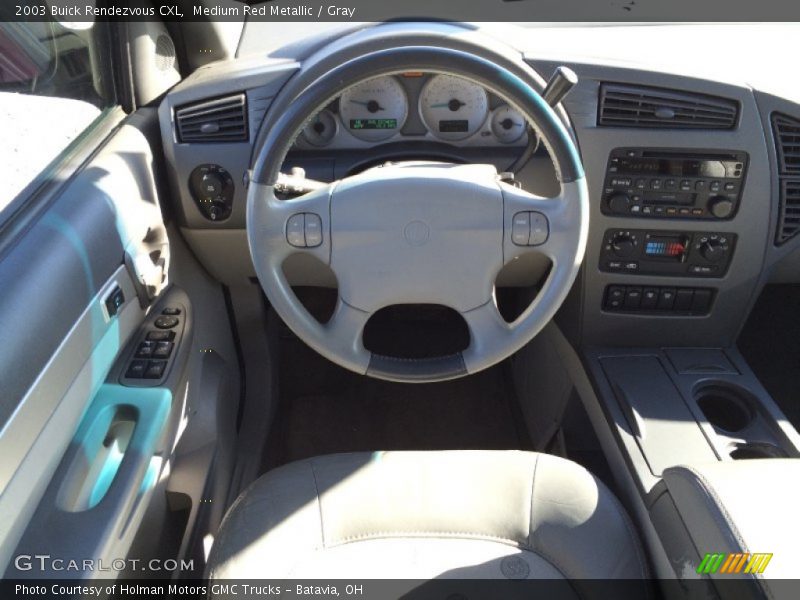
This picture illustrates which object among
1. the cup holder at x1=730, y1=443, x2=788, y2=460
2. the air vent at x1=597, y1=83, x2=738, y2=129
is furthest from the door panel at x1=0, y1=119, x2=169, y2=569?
the cup holder at x1=730, y1=443, x2=788, y2=460

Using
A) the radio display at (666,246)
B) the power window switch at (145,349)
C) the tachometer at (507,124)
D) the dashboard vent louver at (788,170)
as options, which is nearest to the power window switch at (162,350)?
the power window switch at (145,349)

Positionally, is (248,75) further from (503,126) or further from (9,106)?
(503,126)

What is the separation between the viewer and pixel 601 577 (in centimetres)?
117

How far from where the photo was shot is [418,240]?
4.15ft

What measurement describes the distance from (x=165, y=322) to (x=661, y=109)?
124 centimetres

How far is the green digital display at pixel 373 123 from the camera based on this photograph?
5.19 ft

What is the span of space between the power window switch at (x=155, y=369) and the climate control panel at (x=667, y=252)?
1102 millimetres

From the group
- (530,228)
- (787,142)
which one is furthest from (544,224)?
(787,142)

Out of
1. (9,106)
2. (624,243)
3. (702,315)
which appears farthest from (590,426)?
(9,106)

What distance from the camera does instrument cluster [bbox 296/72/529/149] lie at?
1.54m

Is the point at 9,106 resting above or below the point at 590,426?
above

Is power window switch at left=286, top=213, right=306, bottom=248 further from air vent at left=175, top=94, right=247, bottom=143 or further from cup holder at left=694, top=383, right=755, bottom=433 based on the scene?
cup holder at left=694, top=383, right=755, bottom=433

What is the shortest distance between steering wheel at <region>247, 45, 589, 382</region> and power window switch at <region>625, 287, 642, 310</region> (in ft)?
1.90

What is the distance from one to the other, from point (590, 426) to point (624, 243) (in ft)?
1.89
